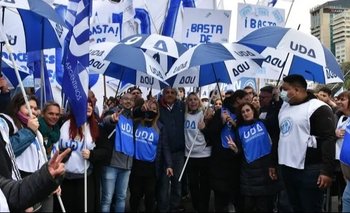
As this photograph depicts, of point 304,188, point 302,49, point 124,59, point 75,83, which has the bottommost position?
point 304,188

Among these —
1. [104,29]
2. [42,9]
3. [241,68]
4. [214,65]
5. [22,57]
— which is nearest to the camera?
[42,9]

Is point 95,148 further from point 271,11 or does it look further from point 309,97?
point 271,11

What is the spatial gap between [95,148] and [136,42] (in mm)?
1924

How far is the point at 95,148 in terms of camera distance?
5367 mm

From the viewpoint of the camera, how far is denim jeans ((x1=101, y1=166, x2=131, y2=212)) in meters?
5.71

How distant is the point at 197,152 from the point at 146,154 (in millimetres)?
882

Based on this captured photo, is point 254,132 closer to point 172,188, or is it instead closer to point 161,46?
point 172,188

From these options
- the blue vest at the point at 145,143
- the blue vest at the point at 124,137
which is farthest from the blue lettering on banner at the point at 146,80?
the blue vest at the point at 124,137

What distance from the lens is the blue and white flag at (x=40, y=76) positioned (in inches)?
268

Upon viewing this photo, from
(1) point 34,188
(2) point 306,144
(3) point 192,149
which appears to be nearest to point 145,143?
(3) point 192,149

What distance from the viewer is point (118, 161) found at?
18.7 feet

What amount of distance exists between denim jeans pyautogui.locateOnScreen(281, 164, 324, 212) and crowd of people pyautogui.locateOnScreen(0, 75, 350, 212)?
11mm

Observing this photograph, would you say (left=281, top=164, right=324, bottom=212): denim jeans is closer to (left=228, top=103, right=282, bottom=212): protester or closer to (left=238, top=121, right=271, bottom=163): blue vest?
(left=228, top=103, right=282, bottom=212): protester

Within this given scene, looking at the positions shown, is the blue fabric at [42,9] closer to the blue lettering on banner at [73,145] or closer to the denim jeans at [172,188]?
the blue lettering on banner at [73,145]
